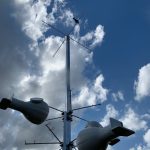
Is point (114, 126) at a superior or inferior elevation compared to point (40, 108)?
inferior

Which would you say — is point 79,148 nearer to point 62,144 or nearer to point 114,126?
point 62,144

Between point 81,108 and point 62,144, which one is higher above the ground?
point 81,108

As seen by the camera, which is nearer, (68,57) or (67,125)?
(67,125)

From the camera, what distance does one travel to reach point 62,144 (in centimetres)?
1988

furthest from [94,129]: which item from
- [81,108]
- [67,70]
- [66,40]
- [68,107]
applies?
[66,40]

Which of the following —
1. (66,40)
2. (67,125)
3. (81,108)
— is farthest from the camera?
(66,40)

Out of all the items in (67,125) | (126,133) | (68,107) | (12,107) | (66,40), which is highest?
(66,40)

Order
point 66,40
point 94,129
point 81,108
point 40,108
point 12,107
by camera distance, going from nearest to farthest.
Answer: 1. point 12,107
2. point 40,108
3. point 94,129
4. point 81,108
5. point 66,40

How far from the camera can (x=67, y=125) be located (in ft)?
64.8

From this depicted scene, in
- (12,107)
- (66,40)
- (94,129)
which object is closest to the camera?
(12,107)

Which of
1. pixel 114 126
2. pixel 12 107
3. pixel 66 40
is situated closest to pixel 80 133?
pixel 114 126

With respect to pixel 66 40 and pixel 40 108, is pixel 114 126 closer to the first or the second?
pixel 40 108

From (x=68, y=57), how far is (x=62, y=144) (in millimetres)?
7345

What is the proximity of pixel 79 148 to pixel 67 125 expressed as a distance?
1552 millimetres
